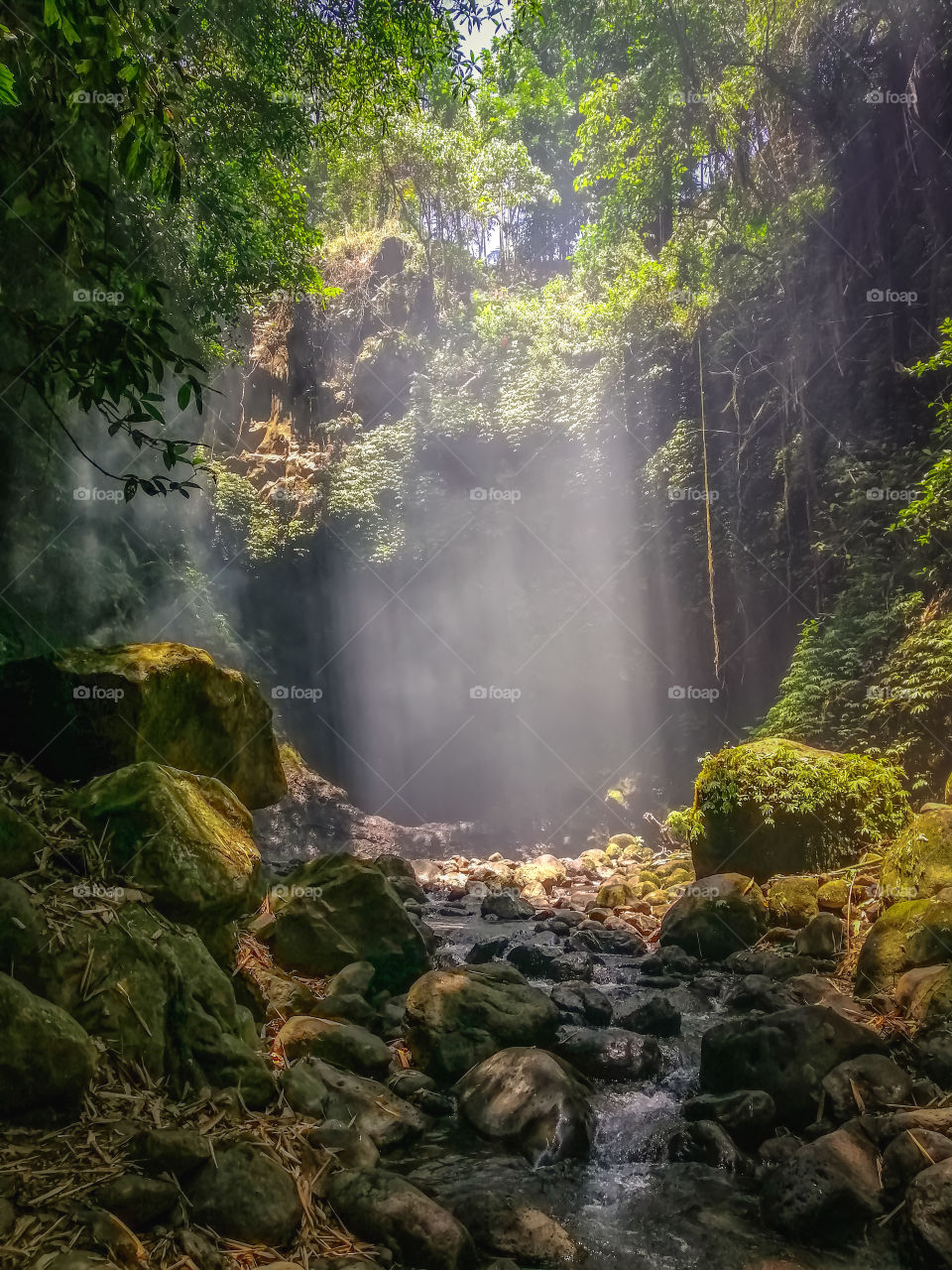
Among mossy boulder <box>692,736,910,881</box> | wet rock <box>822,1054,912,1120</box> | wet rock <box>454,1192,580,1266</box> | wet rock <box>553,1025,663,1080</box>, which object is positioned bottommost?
wet rock <box>454,1192,580,1266</box>

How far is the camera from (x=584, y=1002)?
492 cm

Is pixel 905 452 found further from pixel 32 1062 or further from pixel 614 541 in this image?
pixel 32 1062

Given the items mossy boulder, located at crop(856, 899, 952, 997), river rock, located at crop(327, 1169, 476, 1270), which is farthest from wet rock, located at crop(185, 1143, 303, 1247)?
mossy boulder, located at crop(856, 899, 952, 997)

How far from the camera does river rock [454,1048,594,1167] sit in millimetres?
3262

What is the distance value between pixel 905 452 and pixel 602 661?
8540 millimetres

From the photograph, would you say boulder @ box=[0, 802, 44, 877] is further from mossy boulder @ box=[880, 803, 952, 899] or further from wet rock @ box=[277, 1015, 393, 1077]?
mossy boulder @ box=[880, 803, 952, 899]

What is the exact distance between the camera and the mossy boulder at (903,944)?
4465 mm

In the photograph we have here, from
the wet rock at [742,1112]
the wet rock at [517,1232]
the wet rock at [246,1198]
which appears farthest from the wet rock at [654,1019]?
the wet rock at [246,1198]

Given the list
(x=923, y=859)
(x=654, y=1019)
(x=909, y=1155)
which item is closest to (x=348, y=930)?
(x=654, y=1019)

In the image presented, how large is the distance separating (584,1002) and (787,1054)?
5.39 ft

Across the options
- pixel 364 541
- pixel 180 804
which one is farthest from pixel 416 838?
pixel 180 804

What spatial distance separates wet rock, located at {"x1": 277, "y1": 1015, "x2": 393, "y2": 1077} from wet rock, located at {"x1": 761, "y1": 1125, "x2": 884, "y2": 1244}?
1894 mm

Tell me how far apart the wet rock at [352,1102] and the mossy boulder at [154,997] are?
209mm

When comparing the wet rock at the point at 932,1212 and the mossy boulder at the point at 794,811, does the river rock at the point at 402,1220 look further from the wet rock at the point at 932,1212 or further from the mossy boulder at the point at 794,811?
the mossy boulder at the point at 794,811
